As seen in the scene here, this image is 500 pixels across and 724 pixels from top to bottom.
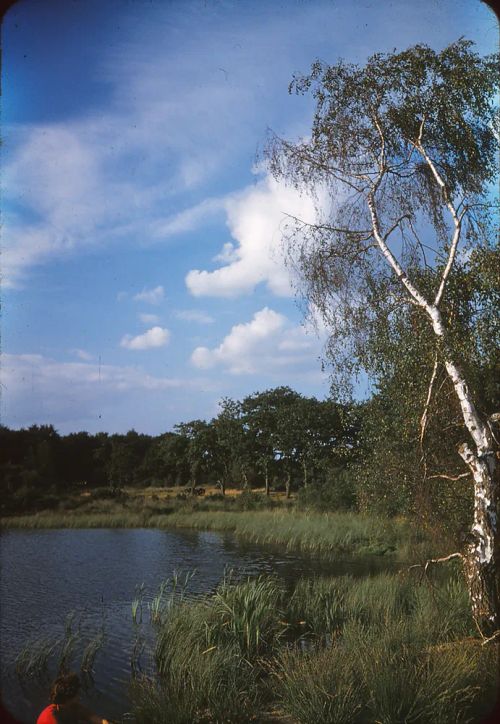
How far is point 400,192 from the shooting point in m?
10.9

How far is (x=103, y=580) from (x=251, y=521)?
522 inches

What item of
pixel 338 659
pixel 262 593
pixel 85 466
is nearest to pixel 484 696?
pixel 338 659

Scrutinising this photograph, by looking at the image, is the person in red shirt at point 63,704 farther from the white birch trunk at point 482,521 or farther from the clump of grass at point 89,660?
the white birch trunk at point 482,521

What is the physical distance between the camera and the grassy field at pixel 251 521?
22531mm

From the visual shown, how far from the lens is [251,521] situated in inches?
1174

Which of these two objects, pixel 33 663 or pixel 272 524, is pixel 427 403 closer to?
pixel 33 663

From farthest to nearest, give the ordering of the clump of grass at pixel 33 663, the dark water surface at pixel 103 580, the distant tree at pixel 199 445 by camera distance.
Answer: the distant tree at pixel 199 445 → the clump of grass at pixel 33 663 → the dark water surface at pixel 103 580

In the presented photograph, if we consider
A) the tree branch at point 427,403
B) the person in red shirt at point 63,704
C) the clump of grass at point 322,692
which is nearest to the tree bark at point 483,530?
the tree branch at point 427,403

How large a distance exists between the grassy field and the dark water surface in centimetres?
147

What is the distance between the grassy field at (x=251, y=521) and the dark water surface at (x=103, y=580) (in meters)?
1.47

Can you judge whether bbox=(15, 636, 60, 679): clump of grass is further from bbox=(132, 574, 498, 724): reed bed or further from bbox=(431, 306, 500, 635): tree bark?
bbox=(431, 306, 500, 635): tree bark

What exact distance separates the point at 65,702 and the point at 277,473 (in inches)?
1730

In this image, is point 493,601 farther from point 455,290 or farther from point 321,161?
point 321,161

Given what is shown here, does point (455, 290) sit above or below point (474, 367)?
above
